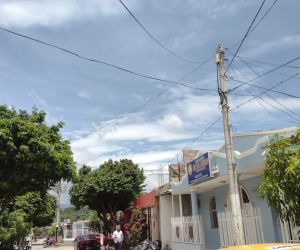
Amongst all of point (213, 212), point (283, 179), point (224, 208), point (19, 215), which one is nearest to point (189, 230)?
point (213, 212)

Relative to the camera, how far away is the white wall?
23898 millimetres

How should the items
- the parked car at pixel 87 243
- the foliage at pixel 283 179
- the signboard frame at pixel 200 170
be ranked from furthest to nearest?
the parked car at pixel 87 243
the signboard frame at pixel 200 170
the foliage at pixel 283 179

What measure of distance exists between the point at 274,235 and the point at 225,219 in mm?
1710

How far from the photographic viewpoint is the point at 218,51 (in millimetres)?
12477

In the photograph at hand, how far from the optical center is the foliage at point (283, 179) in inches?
252

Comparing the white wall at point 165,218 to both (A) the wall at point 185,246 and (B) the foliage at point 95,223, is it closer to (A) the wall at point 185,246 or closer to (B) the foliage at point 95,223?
(A) the wall at point 185,246

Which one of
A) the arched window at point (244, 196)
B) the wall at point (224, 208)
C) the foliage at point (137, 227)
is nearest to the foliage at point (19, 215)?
the foliage at point (137, 227)

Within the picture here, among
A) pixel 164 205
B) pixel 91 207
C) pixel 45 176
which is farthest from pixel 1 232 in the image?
pixel 91 207

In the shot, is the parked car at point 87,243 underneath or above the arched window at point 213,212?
underneath

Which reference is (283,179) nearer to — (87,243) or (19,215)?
(19,215)

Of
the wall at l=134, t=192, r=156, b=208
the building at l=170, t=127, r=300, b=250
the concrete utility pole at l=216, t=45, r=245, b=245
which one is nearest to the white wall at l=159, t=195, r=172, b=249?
the wall at l=134, t=192, r=156, b=208

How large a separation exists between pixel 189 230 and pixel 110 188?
13.2 metres

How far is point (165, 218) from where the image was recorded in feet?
80.0

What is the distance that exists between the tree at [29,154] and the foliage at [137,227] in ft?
43.2
